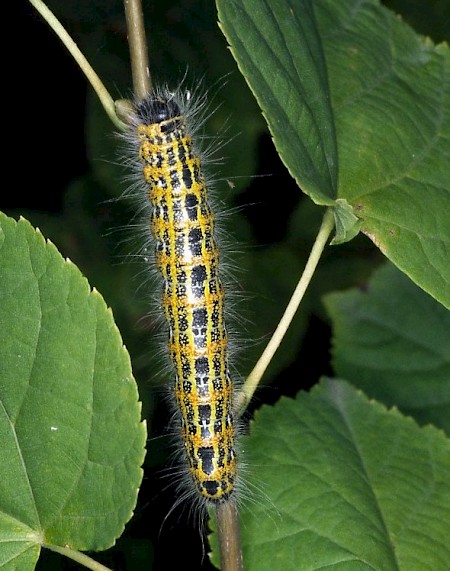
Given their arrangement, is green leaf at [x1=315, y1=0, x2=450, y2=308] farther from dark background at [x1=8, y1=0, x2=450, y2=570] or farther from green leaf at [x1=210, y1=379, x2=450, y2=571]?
dark background at [x1=8, y1=0, x2=450, y2=570]

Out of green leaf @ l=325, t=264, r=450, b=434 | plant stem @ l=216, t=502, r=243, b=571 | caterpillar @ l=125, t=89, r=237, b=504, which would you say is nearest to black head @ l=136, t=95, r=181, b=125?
caterpillar @ l=125, t=89, r=237, b=504

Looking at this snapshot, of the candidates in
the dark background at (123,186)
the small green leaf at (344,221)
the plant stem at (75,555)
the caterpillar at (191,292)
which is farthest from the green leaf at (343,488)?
the dark background at (123,186)

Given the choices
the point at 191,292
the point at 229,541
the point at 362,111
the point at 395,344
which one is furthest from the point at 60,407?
the point at 395,344

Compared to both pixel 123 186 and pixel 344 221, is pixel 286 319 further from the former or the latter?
pixel 123 186

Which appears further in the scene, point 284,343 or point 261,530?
point 284,343

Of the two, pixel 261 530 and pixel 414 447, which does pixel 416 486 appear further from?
pixel 261 530

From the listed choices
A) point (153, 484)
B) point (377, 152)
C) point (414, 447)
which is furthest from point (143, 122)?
point (153, 484)

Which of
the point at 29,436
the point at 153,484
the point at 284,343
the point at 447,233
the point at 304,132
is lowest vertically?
the point at 153,484
